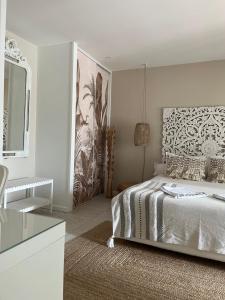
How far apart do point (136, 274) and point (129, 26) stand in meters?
2.75

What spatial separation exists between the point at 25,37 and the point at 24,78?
569 millimetres

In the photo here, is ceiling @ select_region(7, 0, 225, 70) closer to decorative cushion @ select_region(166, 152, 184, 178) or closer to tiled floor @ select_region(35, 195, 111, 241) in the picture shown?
decorative cushion @ select_region(166, 152, 184, 178)

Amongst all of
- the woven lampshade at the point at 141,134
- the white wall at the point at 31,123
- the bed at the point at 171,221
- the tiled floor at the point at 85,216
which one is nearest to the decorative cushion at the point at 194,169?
the bed at the point at 171,221

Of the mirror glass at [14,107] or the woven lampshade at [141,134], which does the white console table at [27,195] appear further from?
the woven lampshade at [141,134]

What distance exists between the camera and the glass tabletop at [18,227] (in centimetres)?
75

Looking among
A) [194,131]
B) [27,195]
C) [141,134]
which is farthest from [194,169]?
[27,195]

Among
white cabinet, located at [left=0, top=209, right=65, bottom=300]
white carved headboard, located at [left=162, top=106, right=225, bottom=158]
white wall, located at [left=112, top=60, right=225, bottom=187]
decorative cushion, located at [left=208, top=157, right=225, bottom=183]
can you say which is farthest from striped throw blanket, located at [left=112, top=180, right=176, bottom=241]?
white wall, located at [left=112, top=60, right=225, bottom=187]

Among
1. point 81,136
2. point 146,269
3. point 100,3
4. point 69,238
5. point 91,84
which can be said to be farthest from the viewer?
point 91,84

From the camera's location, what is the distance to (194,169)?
367cm

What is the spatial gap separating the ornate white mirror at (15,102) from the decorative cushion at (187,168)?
2.21 metres

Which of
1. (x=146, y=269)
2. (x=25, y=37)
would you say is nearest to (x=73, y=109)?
(x=25, y=37)

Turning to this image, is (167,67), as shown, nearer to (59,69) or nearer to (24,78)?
(59,69)

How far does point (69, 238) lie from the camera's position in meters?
2.76

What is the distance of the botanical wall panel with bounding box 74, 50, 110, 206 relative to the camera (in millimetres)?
3926
